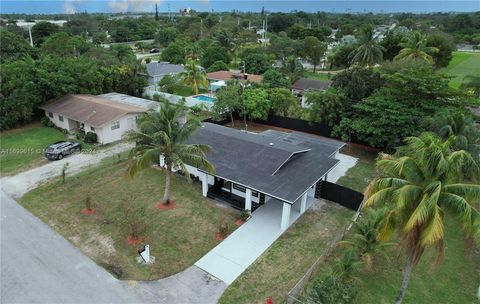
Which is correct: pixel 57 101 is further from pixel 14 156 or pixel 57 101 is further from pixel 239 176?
pixel 239 176

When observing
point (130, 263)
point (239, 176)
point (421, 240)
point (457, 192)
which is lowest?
point (130, 263)

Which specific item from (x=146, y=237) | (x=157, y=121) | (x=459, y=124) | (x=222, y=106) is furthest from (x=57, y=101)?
(x=459, y=124)

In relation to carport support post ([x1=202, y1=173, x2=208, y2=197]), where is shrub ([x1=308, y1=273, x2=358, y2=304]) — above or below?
above

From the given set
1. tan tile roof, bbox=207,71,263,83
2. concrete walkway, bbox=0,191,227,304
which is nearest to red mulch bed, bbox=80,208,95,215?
concrete walkway, bbox=0,191,227,304

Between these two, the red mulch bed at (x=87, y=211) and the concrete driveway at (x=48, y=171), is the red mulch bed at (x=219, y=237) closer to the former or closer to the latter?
the red mulch bed at (x=87, y=211)

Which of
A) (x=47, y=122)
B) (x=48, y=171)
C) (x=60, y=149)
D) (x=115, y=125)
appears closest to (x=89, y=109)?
(x=115, y=125)

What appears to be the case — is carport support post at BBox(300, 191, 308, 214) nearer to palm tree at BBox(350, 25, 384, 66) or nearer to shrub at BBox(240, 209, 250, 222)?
shrub at BBox(240, 209, 250, 222)
